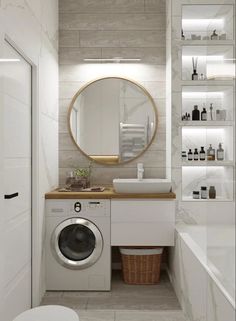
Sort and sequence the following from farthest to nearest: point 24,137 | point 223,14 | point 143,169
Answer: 1. point 143,169
2. point 24,137
3. point 223,14

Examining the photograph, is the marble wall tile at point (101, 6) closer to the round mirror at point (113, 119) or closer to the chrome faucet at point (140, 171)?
the round mirror at point (113, 119)

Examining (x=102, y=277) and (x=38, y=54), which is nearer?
(x=38, y=54)

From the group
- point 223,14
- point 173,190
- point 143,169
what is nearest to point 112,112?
point 143,169

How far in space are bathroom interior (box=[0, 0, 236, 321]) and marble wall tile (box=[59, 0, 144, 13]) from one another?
15 mm

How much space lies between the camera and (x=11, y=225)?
8.32 ft

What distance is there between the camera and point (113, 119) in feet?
13.4

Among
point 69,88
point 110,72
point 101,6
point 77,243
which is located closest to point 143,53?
point 110,72

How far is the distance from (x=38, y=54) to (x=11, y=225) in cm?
145

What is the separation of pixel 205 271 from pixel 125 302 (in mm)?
1288

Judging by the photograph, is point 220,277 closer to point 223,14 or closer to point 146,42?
point 223,14

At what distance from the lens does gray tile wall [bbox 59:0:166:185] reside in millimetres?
4070

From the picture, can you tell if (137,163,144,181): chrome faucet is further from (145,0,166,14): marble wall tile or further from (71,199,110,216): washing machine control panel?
(145,0,166,14): marble wall tile

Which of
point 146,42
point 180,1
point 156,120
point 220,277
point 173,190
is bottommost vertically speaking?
point 220,277

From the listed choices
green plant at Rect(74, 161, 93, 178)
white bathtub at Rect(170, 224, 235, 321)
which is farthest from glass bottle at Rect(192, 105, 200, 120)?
green plant at Rect(74, 161, 93, 178)
